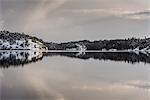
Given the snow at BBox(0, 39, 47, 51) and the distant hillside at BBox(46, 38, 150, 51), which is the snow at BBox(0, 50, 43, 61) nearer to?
the snow at BBox(0, 39, 47, 51)

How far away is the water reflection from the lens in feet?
11.2

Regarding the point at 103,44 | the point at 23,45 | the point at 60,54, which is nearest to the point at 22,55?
the point at 23,45

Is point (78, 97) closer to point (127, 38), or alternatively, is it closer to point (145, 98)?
point (145, 98)

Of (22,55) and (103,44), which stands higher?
(103,44)

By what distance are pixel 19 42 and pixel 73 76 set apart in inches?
23.9

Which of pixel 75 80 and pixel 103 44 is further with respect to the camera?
pixel 103 44

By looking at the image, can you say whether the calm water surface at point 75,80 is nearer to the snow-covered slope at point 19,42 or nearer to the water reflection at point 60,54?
the water reflection at point 60,54

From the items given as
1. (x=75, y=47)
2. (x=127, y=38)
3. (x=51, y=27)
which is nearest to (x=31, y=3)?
(x=51, y=27)

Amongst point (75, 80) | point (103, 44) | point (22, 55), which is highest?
point (103, 44)

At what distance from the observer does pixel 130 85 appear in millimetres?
3078

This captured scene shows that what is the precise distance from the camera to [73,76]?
3.21 meters

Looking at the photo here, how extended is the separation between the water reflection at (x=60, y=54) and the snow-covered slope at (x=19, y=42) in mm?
46

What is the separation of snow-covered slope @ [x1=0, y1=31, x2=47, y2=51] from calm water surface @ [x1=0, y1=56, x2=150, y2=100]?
15cm

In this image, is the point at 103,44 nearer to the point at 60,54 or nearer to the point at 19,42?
the point at 60,54
